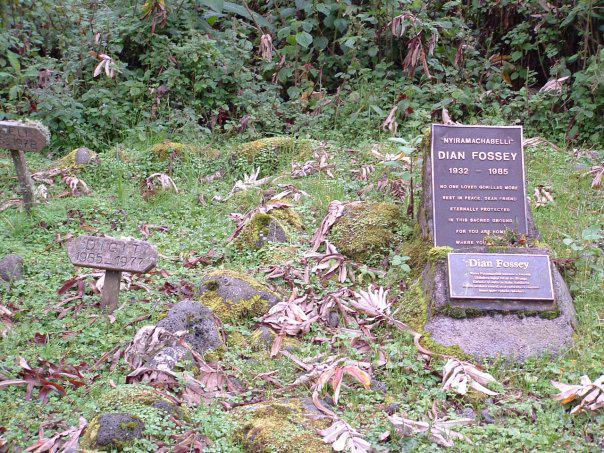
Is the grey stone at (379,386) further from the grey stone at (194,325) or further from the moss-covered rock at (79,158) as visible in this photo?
the moss-covered rock at (79,158)

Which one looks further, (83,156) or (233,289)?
(83,156)

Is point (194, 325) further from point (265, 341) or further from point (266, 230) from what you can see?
point (266, 230)

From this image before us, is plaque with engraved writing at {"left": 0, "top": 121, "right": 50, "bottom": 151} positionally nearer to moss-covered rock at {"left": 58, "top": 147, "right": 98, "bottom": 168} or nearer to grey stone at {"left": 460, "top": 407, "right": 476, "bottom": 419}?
moss-covered rock at {"left": 58, "top": 147, "right": 98, "bottom": 168}

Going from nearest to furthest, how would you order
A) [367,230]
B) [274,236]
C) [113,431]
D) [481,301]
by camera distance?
1. [113,431]
2. [481,301]
3. [367,230]
4. [274,236]

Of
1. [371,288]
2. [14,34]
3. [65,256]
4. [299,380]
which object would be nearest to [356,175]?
[371,288]

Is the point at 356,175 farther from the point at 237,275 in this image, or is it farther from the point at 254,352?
the point at 254,352

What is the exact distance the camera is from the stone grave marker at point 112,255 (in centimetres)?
607

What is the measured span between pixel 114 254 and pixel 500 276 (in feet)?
9.97

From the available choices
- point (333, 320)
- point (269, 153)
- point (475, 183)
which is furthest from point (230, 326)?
point (269, 153)

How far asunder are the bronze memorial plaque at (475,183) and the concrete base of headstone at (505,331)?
0.83 metres

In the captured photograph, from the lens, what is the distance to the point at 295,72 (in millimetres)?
11578

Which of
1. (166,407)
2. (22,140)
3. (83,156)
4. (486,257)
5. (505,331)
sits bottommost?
(505,331)

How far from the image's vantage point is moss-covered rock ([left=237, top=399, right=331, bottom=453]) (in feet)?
14.7

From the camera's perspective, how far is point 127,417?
14.5 feet
